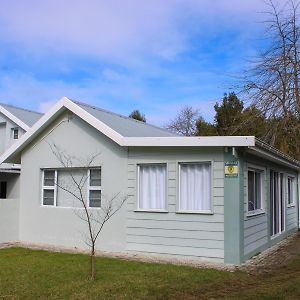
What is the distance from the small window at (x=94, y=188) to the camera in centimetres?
1331

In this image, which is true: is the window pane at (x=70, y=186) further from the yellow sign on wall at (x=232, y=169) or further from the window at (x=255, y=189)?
the window at (x=255, y=189)

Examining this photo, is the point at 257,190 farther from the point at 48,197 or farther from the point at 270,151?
the point at 48,197

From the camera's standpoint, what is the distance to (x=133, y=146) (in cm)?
1258

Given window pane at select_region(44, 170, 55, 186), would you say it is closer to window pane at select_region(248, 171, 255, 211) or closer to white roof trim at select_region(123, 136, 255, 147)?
white roof trim at select_region(123, 136, 255, 147)

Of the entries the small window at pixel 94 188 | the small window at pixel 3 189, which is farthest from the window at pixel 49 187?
the small window at pixel 3 189

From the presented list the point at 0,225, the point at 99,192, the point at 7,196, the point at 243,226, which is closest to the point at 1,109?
the point at 7,196

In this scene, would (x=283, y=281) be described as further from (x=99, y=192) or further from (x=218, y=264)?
(x=99, y=192)

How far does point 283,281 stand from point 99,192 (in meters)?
6.00

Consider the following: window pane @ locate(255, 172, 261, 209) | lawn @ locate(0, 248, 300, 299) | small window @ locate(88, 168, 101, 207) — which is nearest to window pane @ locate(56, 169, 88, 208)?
small window @ locate(88, 168, 101, 207)

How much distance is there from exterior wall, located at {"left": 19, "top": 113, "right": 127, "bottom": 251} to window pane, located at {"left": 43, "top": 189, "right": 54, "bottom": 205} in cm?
18

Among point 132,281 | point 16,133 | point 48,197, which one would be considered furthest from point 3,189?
point 132,281

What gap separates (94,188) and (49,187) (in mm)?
→ 1806

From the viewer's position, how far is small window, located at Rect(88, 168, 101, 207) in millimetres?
13315

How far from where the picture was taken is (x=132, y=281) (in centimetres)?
880
